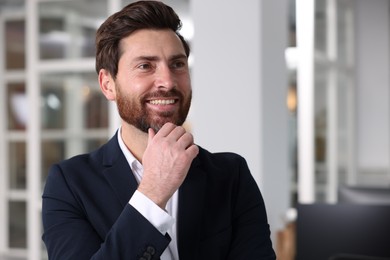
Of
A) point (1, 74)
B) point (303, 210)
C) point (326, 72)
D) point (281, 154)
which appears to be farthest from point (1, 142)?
point (303, 210)

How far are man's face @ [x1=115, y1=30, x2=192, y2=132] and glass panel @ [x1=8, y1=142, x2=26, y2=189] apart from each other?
5711 mm

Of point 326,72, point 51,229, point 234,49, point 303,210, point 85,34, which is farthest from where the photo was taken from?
point 326,72

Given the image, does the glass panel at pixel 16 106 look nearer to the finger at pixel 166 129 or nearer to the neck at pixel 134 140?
the neck at pixel 134 140

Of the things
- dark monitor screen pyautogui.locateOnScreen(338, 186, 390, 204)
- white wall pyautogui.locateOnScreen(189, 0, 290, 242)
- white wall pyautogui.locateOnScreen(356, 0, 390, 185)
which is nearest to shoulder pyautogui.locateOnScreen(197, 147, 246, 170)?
dark monitor screen pyautogui.locateOnScreen(338, 186, 390, 204)

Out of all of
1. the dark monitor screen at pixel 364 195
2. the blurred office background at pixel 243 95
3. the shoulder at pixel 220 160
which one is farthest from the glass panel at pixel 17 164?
the shoulder at pixel 220 160

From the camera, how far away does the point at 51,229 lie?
1.18 metres

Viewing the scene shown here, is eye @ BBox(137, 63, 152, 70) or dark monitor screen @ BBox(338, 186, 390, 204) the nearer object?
eye @ BBox(137, 63, 152, 70)

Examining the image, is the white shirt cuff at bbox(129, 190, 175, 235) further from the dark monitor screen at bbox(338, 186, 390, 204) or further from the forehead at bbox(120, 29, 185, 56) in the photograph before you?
the dark monitor screen at bbox(338, 186, 390, 204)

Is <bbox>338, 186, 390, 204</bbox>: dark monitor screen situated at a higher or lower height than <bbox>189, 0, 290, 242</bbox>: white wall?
lower

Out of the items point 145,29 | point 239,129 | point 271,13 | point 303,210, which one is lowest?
point 303,210

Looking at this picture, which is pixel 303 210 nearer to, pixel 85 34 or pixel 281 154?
pixel 281 154

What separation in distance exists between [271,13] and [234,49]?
342 millimetres

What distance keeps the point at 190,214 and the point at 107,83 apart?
1.17 feet

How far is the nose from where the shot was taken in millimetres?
1156
